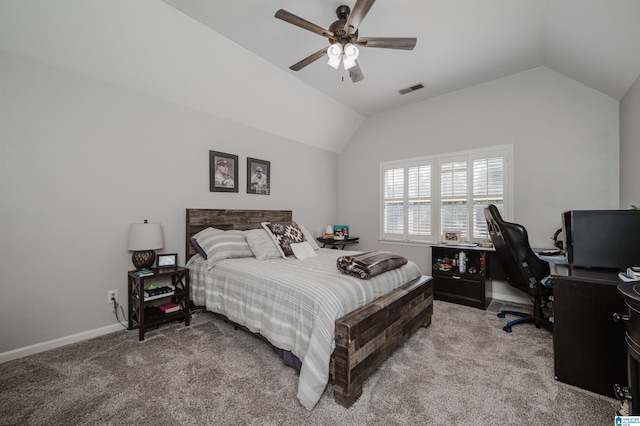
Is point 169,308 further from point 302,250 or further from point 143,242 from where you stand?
point 302,250

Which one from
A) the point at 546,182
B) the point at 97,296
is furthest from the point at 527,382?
the point at 97,296

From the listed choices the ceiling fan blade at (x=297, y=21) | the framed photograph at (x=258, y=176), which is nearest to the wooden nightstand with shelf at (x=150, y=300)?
the framed photograph at (x=258, y=176)

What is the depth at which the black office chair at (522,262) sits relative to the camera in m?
2.63

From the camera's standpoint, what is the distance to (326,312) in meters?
1.70

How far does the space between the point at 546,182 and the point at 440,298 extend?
2.02 metres

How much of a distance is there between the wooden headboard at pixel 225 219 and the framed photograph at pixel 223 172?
330 mm

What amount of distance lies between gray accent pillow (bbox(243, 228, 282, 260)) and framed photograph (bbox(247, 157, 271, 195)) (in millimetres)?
919

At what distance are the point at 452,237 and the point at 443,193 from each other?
0.70 m

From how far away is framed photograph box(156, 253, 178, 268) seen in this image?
2949 millimetres

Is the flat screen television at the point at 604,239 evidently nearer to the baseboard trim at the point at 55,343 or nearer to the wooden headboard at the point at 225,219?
the wooden headboard at the point at 225,219

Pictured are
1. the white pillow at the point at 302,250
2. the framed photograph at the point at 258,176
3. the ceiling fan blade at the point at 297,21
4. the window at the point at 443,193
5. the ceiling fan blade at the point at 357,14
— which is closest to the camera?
the ceiling fan blade at the point at 357,14

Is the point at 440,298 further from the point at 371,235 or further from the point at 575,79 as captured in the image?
the point at 575,79

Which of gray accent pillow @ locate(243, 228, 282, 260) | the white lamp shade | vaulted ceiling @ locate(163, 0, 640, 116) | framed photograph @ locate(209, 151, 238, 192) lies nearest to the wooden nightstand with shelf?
the white lamp shade

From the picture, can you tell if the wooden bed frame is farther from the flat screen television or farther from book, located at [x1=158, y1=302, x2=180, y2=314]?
book, located at [x1=158, y1=302, x2=180, y2=314]
